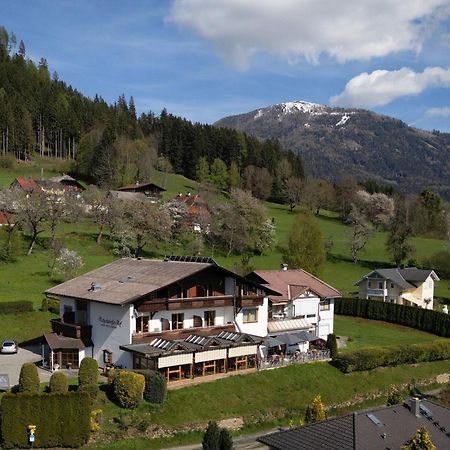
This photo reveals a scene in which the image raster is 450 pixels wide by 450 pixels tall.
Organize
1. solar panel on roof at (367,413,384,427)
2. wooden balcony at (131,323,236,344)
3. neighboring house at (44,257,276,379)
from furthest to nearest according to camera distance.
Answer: wooden balcony at (131,323,236,344) → neighboring house at (44,257,276,379) → solar panel on roof at (367,413,384,427)

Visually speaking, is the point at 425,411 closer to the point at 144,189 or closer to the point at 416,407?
the point at 416,407

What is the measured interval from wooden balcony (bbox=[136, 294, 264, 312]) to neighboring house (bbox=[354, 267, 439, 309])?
3283 cm

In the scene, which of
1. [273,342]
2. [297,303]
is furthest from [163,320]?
[297,303]

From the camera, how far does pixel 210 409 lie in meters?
40.1

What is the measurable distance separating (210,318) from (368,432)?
2480cm

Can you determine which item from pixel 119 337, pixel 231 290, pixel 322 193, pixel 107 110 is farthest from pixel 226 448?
pixel 107 110

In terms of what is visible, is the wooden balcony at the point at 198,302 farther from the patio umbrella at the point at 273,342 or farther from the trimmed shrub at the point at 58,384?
the trimmed shrub at the point at 58,384

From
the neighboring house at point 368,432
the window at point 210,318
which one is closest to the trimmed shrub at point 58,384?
the neighboring house at point 368,432

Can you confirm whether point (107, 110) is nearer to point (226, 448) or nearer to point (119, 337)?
point (119, 337)

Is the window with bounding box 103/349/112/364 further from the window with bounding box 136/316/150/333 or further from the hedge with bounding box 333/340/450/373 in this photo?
the hedge with bounding box 333/340/450/373

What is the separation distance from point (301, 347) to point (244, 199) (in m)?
44.9

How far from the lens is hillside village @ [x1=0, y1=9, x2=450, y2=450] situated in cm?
3438

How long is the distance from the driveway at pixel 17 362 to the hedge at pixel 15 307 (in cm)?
556


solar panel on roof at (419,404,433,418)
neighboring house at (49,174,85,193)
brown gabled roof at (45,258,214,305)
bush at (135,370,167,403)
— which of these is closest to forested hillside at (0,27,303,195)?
neighboring house at (49,174,85,193)
